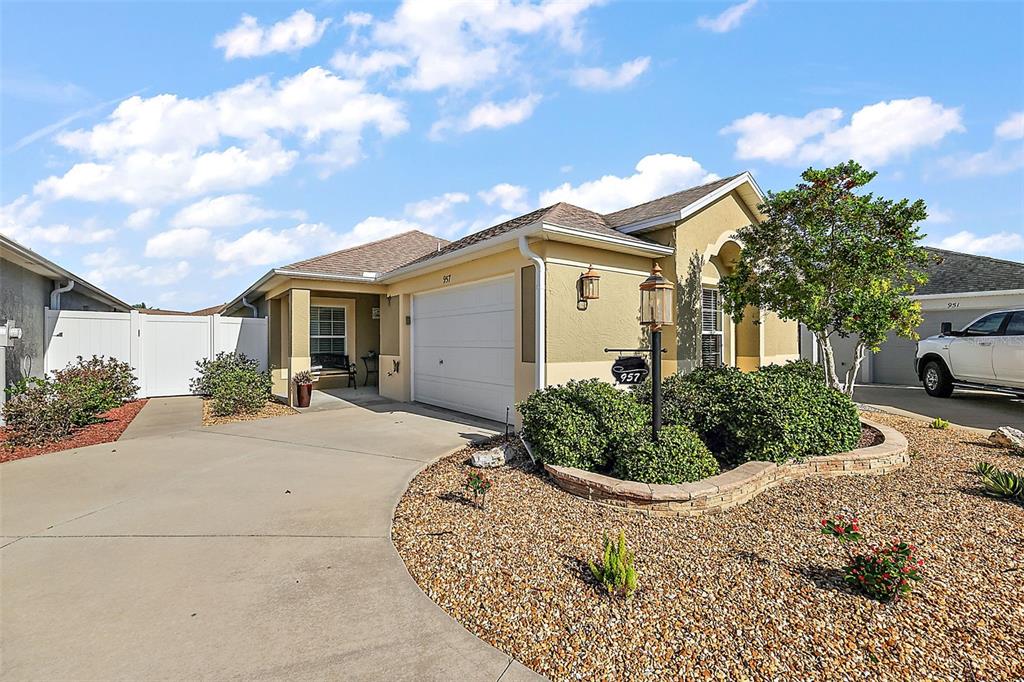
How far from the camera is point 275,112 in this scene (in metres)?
8.44

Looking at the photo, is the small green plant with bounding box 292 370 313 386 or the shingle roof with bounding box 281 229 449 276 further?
the shingle roof with bounding box 281 229 449 276

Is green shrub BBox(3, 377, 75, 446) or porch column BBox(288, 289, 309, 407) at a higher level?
porch column BBox(288, 289, 309, 407)

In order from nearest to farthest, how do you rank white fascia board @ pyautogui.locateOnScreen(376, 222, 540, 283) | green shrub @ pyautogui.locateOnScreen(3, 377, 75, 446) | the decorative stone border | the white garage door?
the decorative stone border
green shrub @ pyautogui.locateOnScreen(3, 377, 75, 446)
white fascia board @ pyautogui.locateOnScreen(376, 222, 540, 283)
the white garage door

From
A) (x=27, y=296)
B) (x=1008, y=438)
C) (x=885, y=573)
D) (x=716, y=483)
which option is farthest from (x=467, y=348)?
(x=27, y=296)

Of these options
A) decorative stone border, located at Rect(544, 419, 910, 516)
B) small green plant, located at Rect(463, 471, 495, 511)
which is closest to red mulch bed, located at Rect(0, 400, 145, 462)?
small green plant, located at Rect(463, 471, 495, 511)

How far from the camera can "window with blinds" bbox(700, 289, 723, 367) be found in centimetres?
952

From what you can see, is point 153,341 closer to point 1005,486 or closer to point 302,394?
point 302,394

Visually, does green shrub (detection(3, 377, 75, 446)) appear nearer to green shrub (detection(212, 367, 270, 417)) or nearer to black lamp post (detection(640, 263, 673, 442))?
green shrub (detection(212, 367, 270, 417))

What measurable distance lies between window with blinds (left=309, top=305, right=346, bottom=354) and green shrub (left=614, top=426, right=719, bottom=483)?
11120 millimetres

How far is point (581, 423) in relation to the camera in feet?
17.1

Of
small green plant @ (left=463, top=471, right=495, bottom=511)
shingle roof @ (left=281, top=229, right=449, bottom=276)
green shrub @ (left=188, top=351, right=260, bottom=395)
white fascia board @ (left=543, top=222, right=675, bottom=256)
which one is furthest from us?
shingle roof @ (left=281, top=229, right=449, bottom=276)

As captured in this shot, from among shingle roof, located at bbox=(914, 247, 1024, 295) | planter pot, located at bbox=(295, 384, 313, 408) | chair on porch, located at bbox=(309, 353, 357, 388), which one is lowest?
planter pot, located at bbox=(295, 384, 313, 408)

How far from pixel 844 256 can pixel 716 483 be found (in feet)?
15.9

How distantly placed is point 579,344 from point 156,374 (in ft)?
35.9
